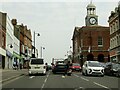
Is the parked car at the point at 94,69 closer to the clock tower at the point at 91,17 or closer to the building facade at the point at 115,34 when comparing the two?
the building facade at the point at 115,34

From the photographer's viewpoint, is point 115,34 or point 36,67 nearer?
point 36,67

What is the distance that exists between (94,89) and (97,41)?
80.6 m

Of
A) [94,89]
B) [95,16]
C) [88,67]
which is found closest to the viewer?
[94,89]

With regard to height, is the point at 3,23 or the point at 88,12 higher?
the point at 88,12

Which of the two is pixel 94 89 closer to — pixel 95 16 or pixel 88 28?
pixel 88 28

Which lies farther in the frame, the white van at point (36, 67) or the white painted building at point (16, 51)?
the white painted building at point (16, 51)

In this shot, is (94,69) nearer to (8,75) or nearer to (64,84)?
(8,75)

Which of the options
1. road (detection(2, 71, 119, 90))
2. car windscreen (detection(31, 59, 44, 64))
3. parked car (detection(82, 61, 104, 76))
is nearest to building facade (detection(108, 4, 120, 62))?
parked car (detection(82, 61, 104, 76))

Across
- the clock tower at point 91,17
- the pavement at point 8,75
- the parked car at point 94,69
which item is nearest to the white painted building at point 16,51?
the clock tower at point 91,17

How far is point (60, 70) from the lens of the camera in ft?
150

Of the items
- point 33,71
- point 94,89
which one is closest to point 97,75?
point 33,71

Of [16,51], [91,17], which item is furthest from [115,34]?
[91,17]

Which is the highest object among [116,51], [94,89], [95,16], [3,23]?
[95,16]

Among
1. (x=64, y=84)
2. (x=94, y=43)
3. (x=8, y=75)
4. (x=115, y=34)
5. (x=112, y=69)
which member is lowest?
(x=64, y=84)
